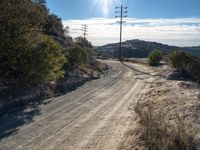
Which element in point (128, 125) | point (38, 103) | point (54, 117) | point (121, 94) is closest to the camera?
point (128, 125)

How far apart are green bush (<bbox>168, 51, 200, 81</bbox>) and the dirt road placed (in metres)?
21.7

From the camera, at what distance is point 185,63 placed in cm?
4497

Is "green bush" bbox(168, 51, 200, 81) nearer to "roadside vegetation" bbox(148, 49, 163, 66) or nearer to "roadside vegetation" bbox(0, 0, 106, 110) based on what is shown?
"roadside vegetation" bbox(148, 49, 163, 66)

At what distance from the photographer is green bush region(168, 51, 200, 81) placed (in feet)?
141

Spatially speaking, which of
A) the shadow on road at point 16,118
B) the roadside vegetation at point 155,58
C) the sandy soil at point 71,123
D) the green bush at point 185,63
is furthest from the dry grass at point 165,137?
the roadside vegetation at point 155,58

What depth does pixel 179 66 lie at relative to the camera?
4559 cm

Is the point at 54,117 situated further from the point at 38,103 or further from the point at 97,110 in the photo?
the point at 38,103

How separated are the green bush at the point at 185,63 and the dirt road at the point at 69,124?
21657 mm

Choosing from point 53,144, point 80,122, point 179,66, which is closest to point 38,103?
point 80,122

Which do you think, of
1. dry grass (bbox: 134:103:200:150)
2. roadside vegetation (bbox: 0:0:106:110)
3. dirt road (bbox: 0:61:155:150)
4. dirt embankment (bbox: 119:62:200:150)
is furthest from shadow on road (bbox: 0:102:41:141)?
dry grass (bbox: 134:103:200:150)

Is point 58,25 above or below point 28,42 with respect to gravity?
above

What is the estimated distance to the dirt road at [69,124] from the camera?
12.3 m

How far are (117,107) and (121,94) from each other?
5.30 m

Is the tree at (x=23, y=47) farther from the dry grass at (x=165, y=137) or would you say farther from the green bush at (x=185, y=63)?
the green bush at (x=185, y=63)
